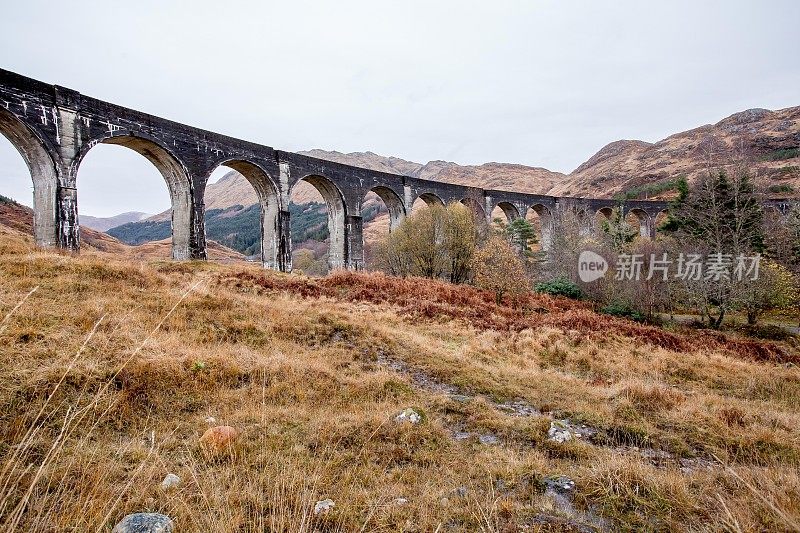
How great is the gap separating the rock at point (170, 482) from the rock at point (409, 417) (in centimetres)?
243

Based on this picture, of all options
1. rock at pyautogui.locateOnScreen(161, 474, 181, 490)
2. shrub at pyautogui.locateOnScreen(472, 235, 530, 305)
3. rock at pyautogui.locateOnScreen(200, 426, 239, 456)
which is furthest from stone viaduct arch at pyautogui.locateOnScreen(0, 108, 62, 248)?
shrub at pyautogui.locateOnScreen(472, 235, 530, 305)

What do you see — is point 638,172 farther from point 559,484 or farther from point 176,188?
point 559,484

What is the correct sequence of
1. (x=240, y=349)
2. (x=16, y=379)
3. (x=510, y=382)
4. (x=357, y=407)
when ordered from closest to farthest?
1. (x=16, y=379)
2. (x=357, y=407)
3. (x=240, y=349)
4. (x=510, y=382)

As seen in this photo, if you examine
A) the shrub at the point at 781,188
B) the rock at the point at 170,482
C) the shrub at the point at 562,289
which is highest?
the shrub at the point at 781,188

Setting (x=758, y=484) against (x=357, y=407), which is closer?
(x=758, y=484)

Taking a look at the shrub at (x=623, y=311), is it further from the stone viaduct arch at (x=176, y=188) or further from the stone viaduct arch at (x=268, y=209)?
the stone viaduct arch at (x=176, y=188)

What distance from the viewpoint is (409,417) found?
15.8ft

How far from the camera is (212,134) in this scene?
1980 centimetres

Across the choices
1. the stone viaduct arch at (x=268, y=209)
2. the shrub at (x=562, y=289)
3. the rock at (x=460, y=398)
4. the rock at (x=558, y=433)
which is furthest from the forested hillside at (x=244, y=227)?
the rock at (x=558, y=433)

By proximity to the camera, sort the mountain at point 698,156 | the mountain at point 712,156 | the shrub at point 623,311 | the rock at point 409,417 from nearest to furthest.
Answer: the rock at point 409,417, the shrub at point 623,311, the mountain at point 712,156, the mountain at point 698,156

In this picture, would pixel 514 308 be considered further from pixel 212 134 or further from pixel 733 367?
pixel 212 134

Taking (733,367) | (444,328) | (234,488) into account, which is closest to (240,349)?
(234,488)

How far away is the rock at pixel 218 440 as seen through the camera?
3.49m

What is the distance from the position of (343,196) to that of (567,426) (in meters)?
23.0
